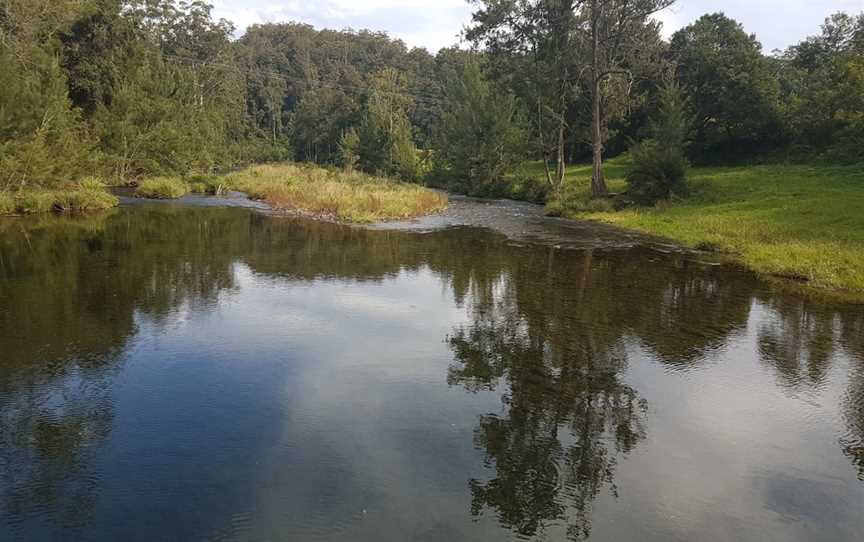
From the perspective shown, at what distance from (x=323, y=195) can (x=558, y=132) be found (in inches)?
691

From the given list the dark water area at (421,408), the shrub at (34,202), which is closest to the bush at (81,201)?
the shrub at (34,202)

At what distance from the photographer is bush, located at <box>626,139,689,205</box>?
95.8ft

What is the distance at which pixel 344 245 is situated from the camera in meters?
19.7

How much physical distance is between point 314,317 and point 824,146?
137 ft

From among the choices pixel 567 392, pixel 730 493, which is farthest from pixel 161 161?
pixel 730 493

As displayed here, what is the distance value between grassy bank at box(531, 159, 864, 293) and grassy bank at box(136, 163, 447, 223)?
8.06 meters

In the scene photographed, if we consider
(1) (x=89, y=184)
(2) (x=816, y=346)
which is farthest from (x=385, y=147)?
(2) (x=816, y=346)

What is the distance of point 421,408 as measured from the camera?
7406 mm

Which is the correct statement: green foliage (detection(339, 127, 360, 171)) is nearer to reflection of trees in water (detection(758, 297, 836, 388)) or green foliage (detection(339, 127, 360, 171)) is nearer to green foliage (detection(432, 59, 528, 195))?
green foliage (detection(432, 59, 528, 195))

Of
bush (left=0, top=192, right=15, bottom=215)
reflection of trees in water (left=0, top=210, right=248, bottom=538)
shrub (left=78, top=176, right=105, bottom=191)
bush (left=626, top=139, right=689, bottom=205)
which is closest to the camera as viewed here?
reflection of trees in water (left=0, top=210, right=248, bottom=538)

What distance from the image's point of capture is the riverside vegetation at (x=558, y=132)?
2480 centimetres

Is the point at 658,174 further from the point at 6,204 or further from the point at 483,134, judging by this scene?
the point at 6,204

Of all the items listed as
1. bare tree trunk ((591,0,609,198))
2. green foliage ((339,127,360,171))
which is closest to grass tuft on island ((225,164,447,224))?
bare tree trunk ((591,0,609,198))

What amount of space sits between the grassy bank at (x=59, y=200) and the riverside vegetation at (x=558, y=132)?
0.27ft
